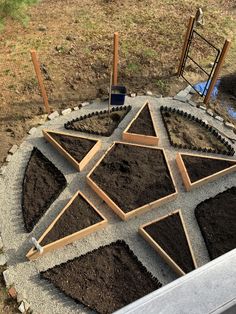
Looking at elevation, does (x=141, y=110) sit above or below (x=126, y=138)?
above

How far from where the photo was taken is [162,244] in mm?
6902

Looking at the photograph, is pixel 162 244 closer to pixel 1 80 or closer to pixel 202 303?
pixel 202 303

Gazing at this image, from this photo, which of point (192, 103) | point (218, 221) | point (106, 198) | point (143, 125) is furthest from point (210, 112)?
point (106, 198)

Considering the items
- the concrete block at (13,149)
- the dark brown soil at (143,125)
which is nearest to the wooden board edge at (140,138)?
the dark brown soil at (143,125)

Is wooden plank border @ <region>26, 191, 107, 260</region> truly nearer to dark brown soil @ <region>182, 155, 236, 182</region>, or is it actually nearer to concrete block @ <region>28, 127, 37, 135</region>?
dark brown soil @ <region>182, 155, 236, 182</region>

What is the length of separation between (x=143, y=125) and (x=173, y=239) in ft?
11.2

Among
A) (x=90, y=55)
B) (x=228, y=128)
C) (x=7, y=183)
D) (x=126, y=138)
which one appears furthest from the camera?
(x=90, y=55)

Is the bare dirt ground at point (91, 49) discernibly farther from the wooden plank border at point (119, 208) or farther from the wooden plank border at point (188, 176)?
the wooden plank border at point (188, 176)

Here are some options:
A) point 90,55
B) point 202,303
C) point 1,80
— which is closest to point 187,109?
point 90,55

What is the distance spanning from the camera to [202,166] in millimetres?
8242

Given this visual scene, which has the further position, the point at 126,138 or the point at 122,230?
the point at 126,138

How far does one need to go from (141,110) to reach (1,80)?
473 cm

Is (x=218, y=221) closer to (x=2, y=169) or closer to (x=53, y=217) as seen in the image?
(x=53, y=217)

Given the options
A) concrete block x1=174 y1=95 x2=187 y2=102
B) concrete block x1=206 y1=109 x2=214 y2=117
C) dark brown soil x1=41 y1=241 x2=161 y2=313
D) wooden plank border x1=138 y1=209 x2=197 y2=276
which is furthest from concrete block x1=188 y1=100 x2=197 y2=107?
dark brown soil x1=41 y1=241 x2=161 y2=313
